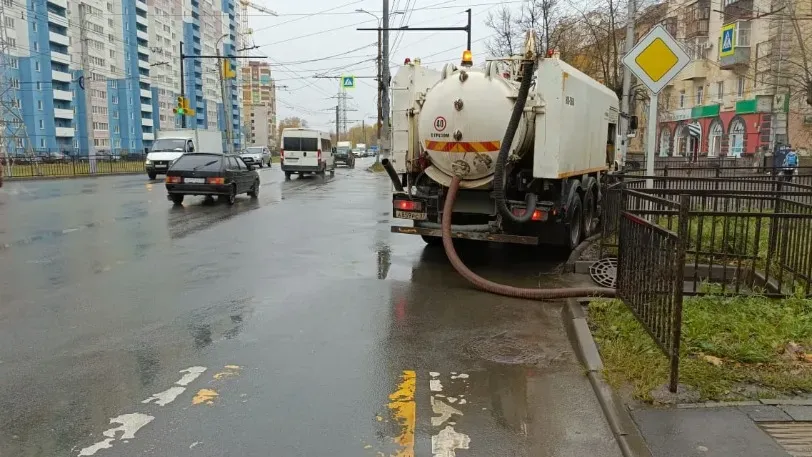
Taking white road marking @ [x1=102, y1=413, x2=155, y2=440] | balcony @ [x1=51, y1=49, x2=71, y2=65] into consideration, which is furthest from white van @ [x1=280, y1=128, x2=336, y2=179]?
balcony @ [x1=51, y1=49, x2=71, y2=65]

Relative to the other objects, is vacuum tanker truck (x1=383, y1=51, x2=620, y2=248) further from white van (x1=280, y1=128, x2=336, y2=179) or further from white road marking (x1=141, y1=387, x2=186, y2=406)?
white van (x1=280, y1=128, x2=336, y2=179)

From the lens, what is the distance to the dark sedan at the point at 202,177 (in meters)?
17.8

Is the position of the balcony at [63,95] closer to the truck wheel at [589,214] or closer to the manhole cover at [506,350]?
the truck wheel at [589,214]

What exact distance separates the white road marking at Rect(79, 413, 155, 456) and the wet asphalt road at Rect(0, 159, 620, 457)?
14 mm

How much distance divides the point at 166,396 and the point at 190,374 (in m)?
0.44

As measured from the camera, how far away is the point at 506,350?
5543mm

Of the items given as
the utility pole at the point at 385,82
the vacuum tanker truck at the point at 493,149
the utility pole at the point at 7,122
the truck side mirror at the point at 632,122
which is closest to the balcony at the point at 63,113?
the utility pole at the point at 7,122

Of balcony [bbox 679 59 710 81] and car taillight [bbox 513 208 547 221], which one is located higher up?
balcony [bbox 679 59 710 81]

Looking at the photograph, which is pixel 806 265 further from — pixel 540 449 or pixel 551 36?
pixel 551 36

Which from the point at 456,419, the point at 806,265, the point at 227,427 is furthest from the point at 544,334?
the point at 227,427

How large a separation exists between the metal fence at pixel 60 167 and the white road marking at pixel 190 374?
3249 centimetres

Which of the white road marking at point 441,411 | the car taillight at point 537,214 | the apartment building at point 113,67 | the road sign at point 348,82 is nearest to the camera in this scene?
the white road marking at point 441,411

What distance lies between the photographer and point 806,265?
6.30 meters

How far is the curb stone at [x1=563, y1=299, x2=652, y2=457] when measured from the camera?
3633 millimetres
